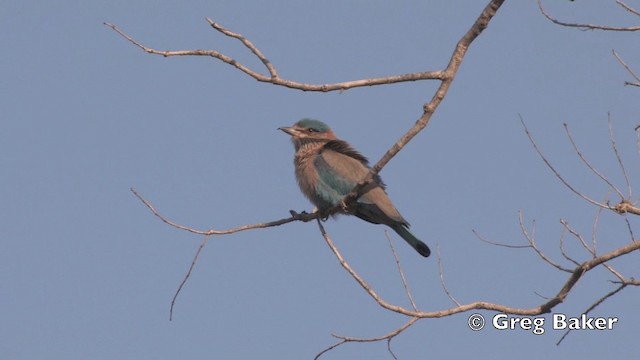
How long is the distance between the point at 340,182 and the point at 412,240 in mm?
803

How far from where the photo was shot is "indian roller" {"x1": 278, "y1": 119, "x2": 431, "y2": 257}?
25.7 feet

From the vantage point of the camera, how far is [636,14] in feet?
17.9

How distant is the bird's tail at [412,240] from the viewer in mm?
7949

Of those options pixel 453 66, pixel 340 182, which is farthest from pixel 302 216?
pixel 453 66

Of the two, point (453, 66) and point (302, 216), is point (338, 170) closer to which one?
point (302, 216)

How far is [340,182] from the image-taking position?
8062 millimetres

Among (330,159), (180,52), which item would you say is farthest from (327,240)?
(330,159)

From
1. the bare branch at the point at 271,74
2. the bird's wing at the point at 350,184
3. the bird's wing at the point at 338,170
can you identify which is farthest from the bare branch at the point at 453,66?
the bird's wing at the point at 338,170

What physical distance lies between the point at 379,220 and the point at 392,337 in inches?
105

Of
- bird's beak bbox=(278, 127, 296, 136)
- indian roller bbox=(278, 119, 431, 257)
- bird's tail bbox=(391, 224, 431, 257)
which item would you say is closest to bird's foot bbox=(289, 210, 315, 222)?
indian roller bbox=(278, 119, 431, 257)

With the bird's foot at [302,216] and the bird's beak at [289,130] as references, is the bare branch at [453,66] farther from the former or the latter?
the bird's beak at [289,130]

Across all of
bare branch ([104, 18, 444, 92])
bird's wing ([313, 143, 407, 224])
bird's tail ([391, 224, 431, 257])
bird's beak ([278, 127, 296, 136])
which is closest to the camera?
bare branch ([104, 18, 444, 92])

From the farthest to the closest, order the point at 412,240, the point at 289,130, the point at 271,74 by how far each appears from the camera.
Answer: the point at 289,130
the point at 412,240
the point at 271,74

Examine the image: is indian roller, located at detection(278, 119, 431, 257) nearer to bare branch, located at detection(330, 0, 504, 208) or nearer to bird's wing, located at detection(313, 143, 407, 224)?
bird's wing, located at detection(313, 143, 407, 224)
